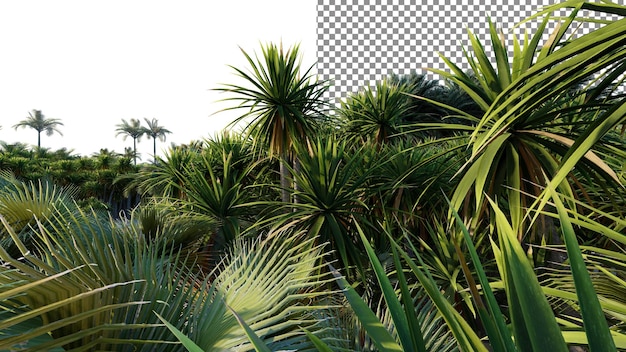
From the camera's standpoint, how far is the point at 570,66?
1.58 meters

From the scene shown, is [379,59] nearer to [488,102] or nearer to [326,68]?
[326,68]

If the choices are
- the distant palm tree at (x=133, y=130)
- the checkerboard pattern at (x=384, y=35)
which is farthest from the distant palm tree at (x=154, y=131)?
the checkerboard pattern at (x=384, y=35)

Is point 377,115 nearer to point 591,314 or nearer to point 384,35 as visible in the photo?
point 591,314

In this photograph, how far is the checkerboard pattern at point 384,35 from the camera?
17734 millimetres

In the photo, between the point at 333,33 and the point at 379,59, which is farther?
the point at 379,59

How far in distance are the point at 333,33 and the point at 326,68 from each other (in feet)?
5.60

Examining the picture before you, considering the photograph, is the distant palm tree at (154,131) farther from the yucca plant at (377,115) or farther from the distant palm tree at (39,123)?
the yucca plant at (377,115)

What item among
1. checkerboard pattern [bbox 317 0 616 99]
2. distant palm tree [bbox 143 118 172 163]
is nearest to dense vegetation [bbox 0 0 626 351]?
checkerboard pattern [bbox 317 0 616 99]

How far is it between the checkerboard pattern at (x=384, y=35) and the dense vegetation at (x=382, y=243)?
11042 millimetres

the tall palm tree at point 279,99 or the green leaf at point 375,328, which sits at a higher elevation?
the tall palm tree at point 279,99

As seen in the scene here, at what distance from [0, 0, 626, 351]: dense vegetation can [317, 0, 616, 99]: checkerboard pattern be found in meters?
11.0

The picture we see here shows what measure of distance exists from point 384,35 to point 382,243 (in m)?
16.1

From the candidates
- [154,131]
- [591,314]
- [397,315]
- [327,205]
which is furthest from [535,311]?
[154,131]

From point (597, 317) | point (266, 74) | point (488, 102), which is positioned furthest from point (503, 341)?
point (266, 74)
